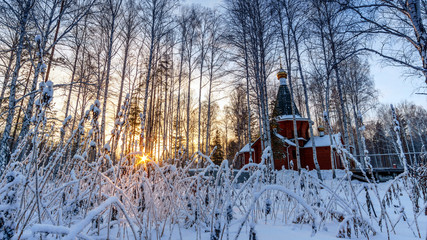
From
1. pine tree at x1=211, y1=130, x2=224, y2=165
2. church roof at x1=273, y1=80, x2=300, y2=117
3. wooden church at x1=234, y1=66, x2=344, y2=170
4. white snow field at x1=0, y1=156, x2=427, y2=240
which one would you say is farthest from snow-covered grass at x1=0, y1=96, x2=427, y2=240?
pine tree at x1=211, y1=130, x2=224, y2=165

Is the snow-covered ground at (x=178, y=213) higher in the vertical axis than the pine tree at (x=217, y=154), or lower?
lower

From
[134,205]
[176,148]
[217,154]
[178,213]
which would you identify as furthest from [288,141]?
[134,205]

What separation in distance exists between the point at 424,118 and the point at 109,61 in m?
37.7

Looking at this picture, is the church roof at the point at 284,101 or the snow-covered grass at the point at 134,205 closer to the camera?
the snow-covered grass at the point at 134,205

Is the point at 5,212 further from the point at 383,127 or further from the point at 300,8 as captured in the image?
the point at 383,127

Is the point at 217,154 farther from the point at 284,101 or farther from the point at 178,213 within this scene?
the point at 178,213

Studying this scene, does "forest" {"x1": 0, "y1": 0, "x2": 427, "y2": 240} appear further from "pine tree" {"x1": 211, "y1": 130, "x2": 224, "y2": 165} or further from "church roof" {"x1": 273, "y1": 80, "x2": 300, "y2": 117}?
"pine tree" {"x1": 211, "y1": 130, "x2": 224, "y2": 165}

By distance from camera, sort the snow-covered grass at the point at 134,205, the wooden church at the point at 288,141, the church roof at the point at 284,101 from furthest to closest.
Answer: the church roof at the point at 284,101, the wooden church at the point at 288,141, the snow-covered grass at the point at 134,205

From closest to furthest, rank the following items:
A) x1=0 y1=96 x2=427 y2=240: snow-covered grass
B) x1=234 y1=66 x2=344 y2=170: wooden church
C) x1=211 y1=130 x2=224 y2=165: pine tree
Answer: x1=0 y1=96 x2=427 y2=240: snow-covered grass, x1=234 y1=66 x2=344 y2=170: wooden church, x1=211 y1=130 x2=224 y2=165: pine tree

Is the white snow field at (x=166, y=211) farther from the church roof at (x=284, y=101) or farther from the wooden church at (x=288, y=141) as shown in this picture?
the church roof at (x=284, y=101)

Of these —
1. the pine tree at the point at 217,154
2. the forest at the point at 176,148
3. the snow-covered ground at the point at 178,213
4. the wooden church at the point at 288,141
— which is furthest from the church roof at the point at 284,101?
the snow-covered ground at the point at 178,213

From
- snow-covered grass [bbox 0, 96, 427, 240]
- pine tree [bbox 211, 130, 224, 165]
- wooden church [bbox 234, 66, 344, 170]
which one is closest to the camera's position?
snow-covered grass [bbox 0, 96, 427, 240]

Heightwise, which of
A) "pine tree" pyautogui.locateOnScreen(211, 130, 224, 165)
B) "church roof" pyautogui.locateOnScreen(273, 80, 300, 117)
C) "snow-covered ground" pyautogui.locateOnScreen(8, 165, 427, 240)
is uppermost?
"church roof" pyautogui.locateOnScreen(273, 80, 300, 117)

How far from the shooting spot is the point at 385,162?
34.6 metres
